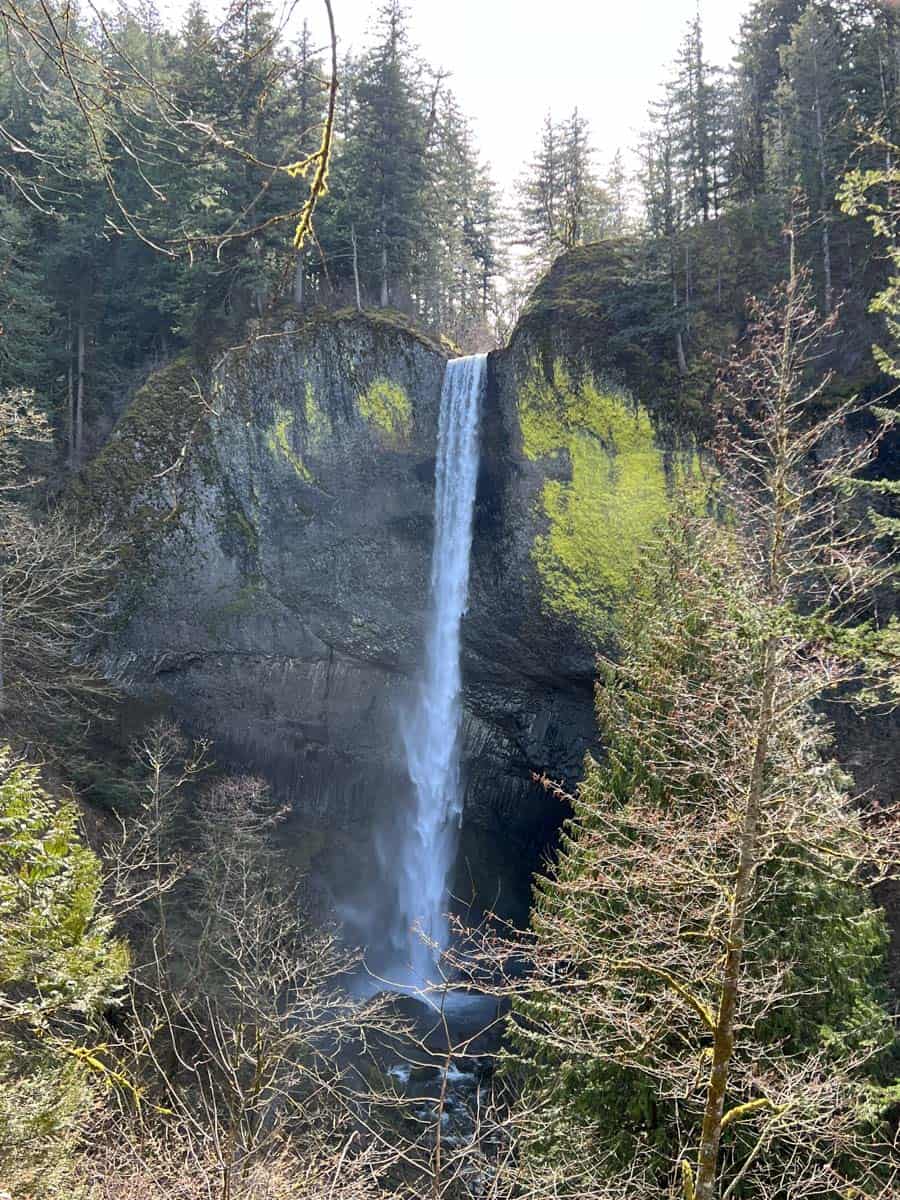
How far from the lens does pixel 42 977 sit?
7.81 meters

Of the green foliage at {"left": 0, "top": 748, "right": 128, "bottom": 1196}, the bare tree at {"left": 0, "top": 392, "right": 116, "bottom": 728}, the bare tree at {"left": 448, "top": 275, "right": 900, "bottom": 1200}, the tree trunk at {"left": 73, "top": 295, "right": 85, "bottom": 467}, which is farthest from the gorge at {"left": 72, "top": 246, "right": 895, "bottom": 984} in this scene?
the green foliage at {"left": 0, "top": 748, "right": 128, "bottom": 1196}

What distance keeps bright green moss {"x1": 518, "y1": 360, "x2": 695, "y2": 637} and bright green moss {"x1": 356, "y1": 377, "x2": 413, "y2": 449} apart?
334cm

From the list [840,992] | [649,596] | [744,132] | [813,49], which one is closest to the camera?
[840,992]

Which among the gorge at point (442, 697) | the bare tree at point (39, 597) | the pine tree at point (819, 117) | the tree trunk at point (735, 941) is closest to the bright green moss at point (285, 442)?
the gorge at point (442, 697)

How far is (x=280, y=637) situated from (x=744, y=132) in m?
19.7

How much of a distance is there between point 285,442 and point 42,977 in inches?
617

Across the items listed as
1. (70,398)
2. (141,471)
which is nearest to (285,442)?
(141,471)

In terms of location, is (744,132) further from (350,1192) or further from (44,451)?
(350,1192)

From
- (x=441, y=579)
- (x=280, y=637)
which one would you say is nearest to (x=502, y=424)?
(x=441, y=579)

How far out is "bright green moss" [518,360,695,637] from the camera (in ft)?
63.3

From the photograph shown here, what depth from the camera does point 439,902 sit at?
21625mm

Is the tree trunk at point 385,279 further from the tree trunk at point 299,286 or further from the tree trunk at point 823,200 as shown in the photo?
the tree trunk at point 823,200

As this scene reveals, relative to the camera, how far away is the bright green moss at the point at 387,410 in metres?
21.6

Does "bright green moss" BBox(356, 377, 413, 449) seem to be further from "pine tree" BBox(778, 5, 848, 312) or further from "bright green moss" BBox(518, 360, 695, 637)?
"pine tree" BBox(778, 5, 848, 312)
